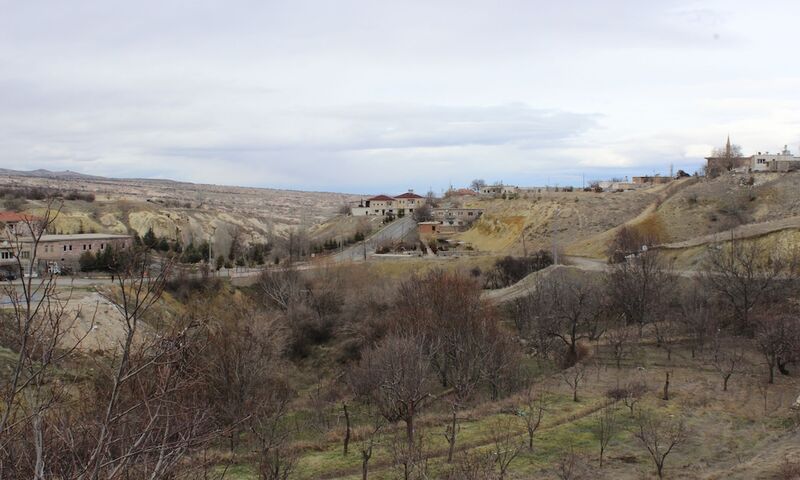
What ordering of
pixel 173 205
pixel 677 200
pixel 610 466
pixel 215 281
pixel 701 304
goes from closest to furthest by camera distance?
pixel 610 466 < pixel 701 304 < pixel 215 281 < pixel 677 200 < pixel 173 205

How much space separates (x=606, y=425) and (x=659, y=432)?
4.99 feet

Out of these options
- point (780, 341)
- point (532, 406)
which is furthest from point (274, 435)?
point (780, 341)

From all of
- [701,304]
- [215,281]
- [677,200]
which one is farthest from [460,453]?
[677,200]

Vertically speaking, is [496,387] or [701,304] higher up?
[701,304]

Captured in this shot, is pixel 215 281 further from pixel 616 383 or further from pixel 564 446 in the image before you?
pixel 564 446

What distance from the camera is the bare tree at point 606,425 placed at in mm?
18006

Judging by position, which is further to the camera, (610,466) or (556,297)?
(556,297)

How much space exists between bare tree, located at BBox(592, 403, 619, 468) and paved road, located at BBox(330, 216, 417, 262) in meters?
45.8

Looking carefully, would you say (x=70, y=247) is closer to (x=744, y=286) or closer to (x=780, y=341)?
(x=744, y=286)

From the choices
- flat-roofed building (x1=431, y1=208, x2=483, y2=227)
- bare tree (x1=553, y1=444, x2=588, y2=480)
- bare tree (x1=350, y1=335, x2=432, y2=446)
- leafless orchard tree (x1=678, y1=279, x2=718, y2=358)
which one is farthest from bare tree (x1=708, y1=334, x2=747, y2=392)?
flat-roofed building (x1=431, y1=208, x2=483, y2=227)

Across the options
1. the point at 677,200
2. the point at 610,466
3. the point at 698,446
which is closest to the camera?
the point at 610,466

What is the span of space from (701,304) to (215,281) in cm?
3337

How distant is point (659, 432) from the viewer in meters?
18.6

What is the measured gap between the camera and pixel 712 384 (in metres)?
23.5
